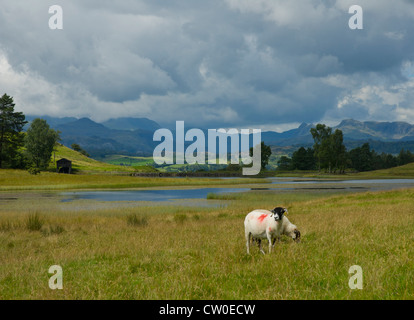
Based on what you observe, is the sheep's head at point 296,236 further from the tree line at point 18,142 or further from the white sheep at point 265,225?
the tree line at point 18,142

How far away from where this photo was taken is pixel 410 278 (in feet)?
25.0

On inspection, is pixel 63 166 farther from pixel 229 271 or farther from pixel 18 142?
pixel 229 271

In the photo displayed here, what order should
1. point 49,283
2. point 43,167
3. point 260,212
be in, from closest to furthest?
point 49,283, point 260,212, point 43,167

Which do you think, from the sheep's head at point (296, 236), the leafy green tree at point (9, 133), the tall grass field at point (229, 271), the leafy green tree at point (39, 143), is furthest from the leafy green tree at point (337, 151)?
Answer: the sheep's head at point (296, 236)

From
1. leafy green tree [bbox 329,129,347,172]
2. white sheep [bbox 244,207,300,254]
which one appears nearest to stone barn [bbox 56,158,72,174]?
leafy green tree [bbox 329,129,347,172]

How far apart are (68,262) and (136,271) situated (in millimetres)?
3044

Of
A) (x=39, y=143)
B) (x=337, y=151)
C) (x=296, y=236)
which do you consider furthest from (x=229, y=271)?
(x=337, y=151)

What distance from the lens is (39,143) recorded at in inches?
5039

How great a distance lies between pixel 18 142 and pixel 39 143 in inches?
330

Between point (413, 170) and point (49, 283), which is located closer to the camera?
point (49, 283)
